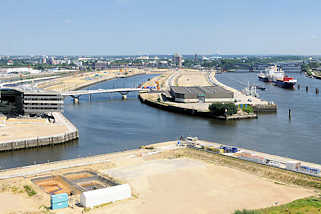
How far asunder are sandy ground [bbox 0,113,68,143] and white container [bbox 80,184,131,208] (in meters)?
16.4

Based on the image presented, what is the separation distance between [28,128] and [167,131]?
41.7 feet

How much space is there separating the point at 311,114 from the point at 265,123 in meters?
8.56

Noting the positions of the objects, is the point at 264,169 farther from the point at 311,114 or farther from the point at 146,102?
the point at 146,102

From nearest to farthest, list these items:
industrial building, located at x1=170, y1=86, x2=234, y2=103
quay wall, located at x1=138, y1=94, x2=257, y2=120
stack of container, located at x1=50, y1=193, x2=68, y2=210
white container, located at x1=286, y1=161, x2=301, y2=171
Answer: stack of container, located at x1=50, y1=193, x2=68, y2=210
white container, located at x1=286, y1=161, x2=301, y2=171
quay wall, located at x1=138, y1=94, x2=257, y2=120
industrial building, located at x1=170, y1=86, x2=234, y2=103

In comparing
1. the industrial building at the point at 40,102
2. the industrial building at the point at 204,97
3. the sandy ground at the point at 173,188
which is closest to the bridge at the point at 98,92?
the industrial building at the point at 204,97

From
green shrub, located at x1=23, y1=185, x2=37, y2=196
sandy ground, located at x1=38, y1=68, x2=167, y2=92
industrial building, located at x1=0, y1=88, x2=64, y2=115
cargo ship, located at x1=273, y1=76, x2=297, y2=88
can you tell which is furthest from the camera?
cargo ship, located at x1=273, y1=76, x2=297, y2=88

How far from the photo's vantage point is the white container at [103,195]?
20023 mm

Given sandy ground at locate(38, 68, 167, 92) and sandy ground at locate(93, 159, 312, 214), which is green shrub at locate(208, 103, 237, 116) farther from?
sandy ground at locate(38, 68, 167, 92)

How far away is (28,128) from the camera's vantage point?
3884 centimetres

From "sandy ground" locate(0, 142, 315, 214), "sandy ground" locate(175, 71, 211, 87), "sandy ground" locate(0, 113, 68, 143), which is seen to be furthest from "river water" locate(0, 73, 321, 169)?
"sandy ground" locate(175, 71, 211, 87)

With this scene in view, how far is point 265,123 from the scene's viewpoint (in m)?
45.3

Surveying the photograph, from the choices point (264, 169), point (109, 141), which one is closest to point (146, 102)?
point (109, 141)

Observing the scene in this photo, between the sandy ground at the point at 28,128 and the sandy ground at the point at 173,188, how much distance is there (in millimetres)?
9412

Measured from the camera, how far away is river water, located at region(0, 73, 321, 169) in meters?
32.4
